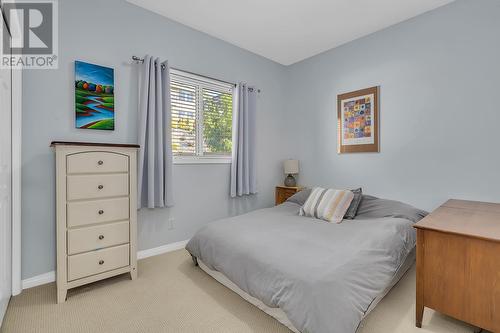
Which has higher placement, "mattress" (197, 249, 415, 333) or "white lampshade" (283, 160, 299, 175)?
"white lampshade" (283, 160, 299, 175)

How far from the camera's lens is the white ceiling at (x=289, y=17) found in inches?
99.6

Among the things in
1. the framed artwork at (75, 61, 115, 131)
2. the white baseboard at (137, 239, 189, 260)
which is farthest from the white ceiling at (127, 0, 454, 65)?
the white baseboard at (137, 239, 189, 260)

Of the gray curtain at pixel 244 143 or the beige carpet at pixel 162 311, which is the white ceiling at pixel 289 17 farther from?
the beige carpet at pixel 162 311

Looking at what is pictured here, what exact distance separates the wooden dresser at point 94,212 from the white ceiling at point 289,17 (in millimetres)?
1723

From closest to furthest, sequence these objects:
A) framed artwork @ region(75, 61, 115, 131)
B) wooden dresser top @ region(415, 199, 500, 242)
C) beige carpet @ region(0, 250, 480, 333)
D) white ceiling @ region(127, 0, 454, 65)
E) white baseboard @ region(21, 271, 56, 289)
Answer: wooden dresser top @ region(415, 199, 500, 242), beige carpet @ region(0, 250, 480, 333), white baseboard @ region(21, 271, 56, 289), framed artwork @ region(75, 61, 115, 131), white ceiling @ region(127, 0, 454, 65)

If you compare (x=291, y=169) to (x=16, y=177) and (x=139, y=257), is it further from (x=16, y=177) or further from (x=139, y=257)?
(x=16, y=177)

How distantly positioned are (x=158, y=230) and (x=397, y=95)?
325 cm

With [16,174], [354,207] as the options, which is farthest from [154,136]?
[354,207]

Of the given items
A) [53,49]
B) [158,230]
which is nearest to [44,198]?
[158,230]

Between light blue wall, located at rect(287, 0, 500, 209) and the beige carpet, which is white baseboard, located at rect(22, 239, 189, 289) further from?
light blue wall, located at rect(287, 0, 500, 209)

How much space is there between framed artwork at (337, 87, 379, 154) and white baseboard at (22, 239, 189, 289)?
8.34 feet

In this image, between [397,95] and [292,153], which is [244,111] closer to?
[292,153]

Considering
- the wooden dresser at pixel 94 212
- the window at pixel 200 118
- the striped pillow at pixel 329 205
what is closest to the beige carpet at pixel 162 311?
the wooden dresser at pixel 94 212

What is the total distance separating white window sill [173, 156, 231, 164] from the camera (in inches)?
115
